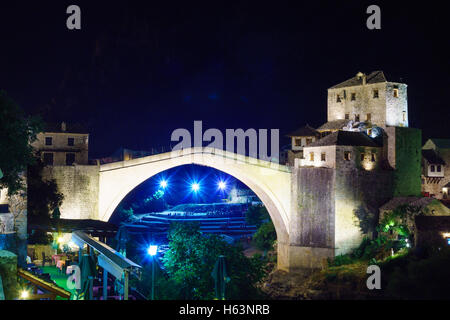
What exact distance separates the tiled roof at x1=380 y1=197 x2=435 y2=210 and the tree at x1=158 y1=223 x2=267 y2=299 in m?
10.8

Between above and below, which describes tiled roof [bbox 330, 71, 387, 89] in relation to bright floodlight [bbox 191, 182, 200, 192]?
above

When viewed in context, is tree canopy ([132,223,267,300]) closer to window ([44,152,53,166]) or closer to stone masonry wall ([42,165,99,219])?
stone masonry wall ([42,165,99,219])

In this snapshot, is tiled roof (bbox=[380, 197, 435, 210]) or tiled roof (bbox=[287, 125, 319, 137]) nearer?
tiled roof (bbox=[380, 197, 435, 210])

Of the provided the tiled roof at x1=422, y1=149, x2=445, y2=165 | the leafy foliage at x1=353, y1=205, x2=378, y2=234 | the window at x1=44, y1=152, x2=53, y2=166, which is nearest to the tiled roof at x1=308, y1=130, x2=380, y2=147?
the leafy foliage at x1=353, y1=205, x2=378, y2=234

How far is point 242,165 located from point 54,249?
12357 millimetres

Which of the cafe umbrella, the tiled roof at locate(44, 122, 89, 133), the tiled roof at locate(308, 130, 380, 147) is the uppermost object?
the tiled roof at locate(44, 122, 89, 133)

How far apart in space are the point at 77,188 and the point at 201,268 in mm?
11918

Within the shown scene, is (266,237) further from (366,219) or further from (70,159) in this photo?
(70,159)

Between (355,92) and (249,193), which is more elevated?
(355,92)

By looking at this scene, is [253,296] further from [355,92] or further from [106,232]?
[355,92]

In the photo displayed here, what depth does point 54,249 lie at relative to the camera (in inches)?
1150

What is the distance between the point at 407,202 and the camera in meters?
32.9

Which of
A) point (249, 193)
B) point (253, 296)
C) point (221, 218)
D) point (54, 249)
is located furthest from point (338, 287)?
point (249, 193)

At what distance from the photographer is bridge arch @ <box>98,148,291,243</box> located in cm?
3381
